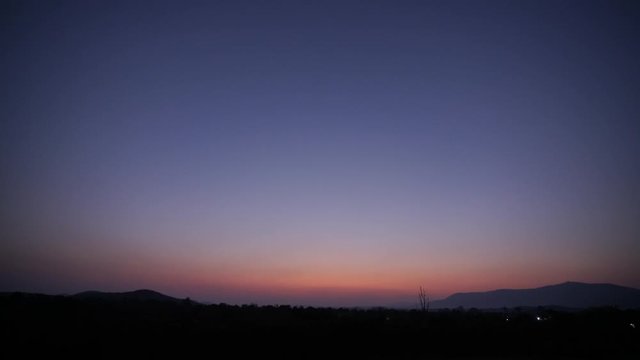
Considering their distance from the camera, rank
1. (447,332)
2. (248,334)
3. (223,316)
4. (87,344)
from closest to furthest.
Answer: (87,344) → (248,334) → (447,332) → (223,316)

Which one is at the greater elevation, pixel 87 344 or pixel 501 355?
pixel 87 344

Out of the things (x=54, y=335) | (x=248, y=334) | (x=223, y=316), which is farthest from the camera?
(x=223, y=316)

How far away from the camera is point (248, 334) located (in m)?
23.9

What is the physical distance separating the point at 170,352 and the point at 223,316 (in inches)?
774

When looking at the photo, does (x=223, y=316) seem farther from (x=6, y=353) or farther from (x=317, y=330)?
(x=6, y=353)

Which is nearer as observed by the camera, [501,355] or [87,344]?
[87,344]

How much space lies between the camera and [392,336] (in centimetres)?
2631

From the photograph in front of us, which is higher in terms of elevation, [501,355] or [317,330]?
[317,330]

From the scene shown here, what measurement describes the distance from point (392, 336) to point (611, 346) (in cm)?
1393

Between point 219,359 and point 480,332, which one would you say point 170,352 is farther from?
point 480,332

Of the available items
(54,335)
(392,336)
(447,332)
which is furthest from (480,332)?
(54,335)

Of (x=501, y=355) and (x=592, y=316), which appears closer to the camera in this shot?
(x=501, y=355)

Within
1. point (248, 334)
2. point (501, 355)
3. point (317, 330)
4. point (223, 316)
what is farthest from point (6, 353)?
point (501, 355)

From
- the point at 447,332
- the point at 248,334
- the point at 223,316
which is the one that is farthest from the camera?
the point at 223,316
